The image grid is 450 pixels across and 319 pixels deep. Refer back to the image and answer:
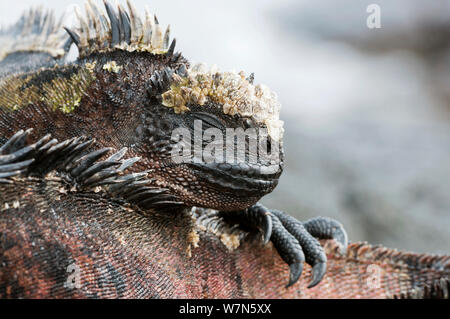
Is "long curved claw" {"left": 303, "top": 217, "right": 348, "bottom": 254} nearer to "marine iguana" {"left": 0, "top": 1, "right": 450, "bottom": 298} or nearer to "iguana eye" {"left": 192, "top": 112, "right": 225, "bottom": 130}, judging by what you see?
"marine iguana" {"left": 0, "top": 1, "right": 450, "bottom": 298}

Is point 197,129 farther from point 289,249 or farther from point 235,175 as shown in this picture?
point 289,249

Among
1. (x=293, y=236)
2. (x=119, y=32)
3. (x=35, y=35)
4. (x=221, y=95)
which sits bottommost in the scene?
(x=293, y=236)

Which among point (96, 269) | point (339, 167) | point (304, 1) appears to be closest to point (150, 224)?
point (96, 269)

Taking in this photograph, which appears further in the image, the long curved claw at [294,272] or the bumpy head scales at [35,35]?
the bumpy head scales at [35,35]

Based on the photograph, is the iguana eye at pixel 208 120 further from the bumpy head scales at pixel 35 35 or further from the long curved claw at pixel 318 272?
the bumpy head scales at pixel 35 35

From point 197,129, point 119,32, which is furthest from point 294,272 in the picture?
point 119,32

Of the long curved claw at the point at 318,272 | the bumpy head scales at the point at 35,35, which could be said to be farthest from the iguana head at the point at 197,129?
the bumpy head scales at the point at 35,35

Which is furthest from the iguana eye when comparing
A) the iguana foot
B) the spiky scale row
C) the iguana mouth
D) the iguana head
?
the iguana foot
